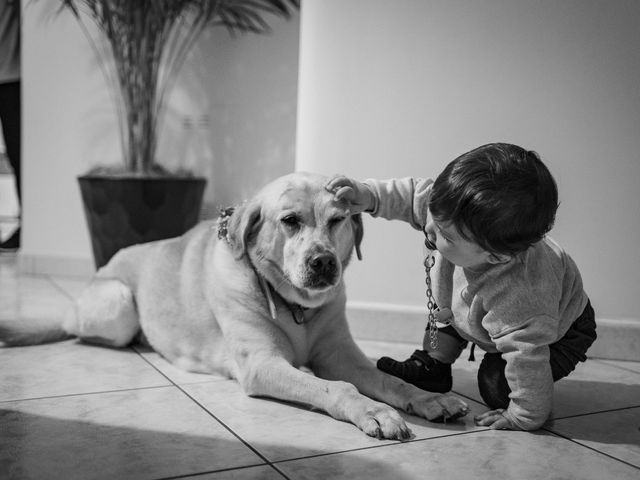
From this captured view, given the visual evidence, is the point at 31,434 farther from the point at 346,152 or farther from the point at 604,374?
the point at 604,374

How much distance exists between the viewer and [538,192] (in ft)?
4.25

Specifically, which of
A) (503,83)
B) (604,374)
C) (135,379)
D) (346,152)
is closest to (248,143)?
(346,152)

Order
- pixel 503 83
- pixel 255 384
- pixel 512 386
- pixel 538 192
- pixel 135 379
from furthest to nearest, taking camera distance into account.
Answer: pixel 503 83, pixel 135 379, pixel 255 384, pixel 512 386, pixel 538 192

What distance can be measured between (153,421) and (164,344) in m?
0.55

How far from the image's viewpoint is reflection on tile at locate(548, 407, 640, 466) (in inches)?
53.7

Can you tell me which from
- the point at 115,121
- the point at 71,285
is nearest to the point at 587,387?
the point at 71,285

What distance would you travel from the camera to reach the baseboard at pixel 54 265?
143 inches

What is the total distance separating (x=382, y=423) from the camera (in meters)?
1.39

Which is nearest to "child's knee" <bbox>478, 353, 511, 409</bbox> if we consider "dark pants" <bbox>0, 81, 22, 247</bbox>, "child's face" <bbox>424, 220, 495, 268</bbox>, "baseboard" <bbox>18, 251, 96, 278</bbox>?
"child's face" <bbox>424, 220, 495, 268</bbox>

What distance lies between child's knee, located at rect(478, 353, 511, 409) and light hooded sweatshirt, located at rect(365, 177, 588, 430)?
0.12ft

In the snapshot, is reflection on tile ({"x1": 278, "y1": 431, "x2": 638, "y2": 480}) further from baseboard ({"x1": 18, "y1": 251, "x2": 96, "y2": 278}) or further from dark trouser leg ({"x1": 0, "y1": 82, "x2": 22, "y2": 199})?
dark trouser leg ({"x1": 0, "y1": 82, "x2": 22, "y2": 199})

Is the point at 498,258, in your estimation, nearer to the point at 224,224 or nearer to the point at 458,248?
the point at 458,248

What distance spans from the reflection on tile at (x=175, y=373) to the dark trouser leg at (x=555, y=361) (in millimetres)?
704

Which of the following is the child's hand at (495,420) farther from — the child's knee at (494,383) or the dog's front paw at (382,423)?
the dog's front paw at (382,423)
